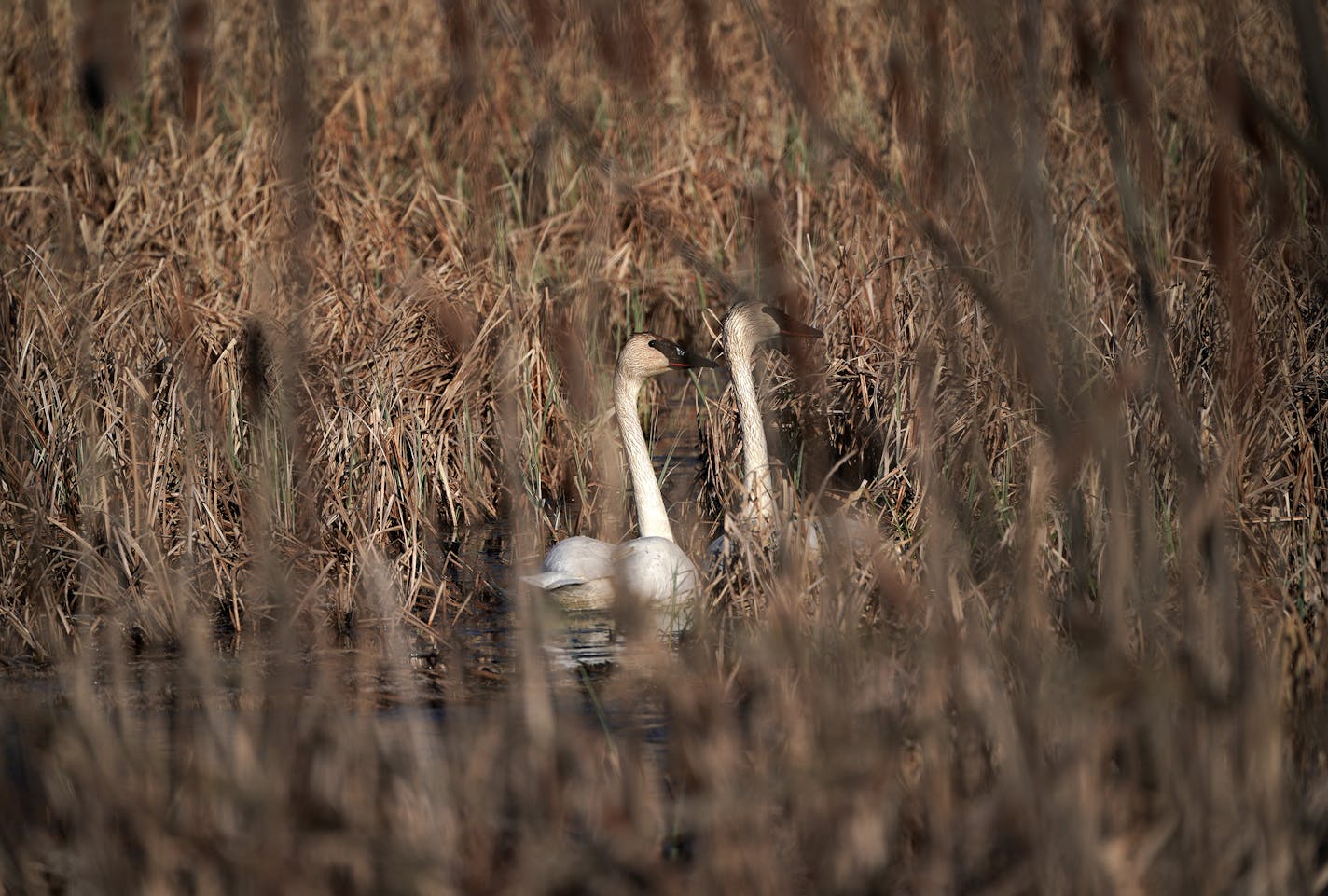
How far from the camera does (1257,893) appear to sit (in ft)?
7.48

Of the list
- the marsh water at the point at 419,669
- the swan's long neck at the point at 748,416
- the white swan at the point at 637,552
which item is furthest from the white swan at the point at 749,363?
the marsh water at the point at 419,669

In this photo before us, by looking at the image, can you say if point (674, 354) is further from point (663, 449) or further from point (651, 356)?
point (663, 449)

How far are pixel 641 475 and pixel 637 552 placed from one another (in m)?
0.71

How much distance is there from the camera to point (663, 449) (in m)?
7.42

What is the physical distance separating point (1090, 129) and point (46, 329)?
14.4 feet

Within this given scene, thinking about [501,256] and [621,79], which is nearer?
[621,79]

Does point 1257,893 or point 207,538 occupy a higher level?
point 207,538

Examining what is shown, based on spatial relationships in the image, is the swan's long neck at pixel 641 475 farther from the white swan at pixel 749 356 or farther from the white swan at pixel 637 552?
the white swan at pixel 749 356

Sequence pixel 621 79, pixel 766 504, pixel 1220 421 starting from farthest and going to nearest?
pixel 766 504, pixel 1220 421, pixel 621 79

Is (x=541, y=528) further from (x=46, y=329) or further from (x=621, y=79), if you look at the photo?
(x=621, y=79)

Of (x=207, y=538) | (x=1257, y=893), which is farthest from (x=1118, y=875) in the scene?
(x=207, y=538)

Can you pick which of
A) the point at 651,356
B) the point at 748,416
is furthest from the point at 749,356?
the point at 651,356

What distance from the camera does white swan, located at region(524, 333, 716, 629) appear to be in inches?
197

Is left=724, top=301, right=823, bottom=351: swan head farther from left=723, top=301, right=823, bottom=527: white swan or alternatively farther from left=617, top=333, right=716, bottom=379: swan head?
left=617, top=333, right=716, bottom=379: swan head
